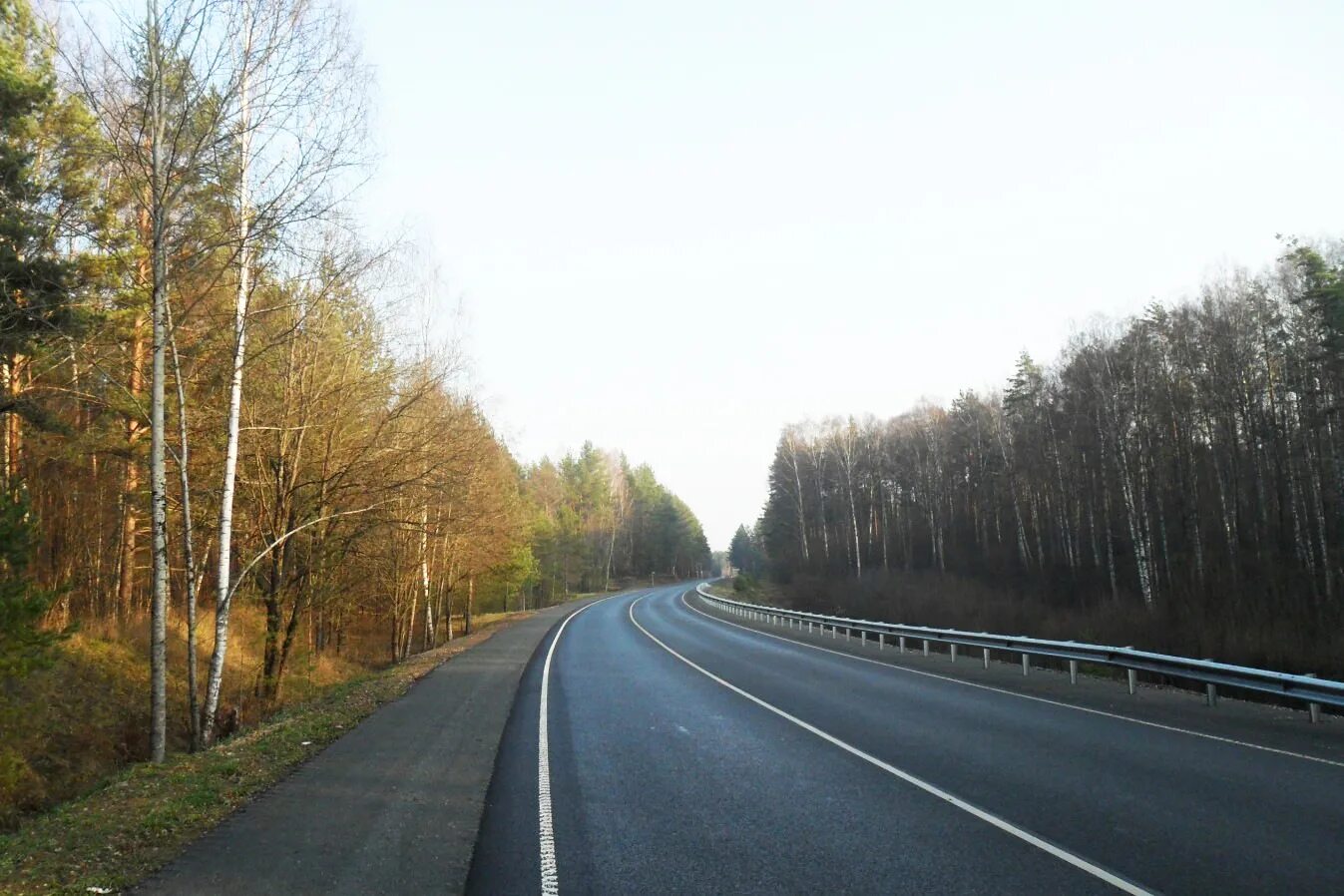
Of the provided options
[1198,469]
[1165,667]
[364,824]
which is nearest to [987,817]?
[364,824]

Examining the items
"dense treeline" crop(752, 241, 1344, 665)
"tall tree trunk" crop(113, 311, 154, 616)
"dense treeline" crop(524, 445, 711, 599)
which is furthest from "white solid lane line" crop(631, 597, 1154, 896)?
"dense treeline" crop(524, 445, 711, 599)

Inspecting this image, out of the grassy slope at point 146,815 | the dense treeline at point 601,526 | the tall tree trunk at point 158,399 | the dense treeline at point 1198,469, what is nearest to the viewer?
the grassy slope at point 146,815

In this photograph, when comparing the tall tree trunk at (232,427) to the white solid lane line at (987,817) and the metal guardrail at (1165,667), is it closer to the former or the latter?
the white solid lane line at (987,817)

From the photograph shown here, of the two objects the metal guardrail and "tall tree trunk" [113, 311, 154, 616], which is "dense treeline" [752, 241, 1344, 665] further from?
"tall tree trunk" [113, 311, 154, 616]

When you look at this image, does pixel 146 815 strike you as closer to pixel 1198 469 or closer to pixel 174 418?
pixel 174 418

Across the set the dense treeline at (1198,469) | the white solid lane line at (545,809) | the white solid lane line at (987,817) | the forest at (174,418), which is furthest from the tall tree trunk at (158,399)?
the dense treeline at (1198,469)

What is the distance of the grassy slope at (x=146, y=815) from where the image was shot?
5316mm

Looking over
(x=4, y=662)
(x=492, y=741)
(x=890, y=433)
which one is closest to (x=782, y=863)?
(x=492, y=741)

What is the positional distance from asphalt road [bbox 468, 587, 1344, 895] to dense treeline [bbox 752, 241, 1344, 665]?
1271 cm

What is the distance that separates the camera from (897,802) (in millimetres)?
6680

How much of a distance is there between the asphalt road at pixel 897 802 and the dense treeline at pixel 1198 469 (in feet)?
41.7

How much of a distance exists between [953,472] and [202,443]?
60.5 meters

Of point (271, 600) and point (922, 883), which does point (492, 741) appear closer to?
point (922, 883)

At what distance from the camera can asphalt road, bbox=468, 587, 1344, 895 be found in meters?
5.03
